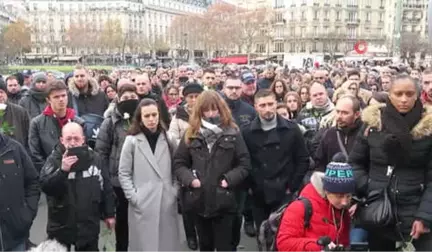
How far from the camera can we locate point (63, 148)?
4180 mm

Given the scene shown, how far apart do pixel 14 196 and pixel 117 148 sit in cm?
142

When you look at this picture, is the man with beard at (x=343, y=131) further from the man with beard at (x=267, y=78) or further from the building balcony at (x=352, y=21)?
the building balcony at (x=352, y=21)

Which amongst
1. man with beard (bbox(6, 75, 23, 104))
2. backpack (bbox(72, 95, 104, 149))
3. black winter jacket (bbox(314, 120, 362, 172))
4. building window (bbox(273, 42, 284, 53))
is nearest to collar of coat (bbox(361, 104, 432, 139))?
black winter jacket (bbox(314, 120, 362, 172))

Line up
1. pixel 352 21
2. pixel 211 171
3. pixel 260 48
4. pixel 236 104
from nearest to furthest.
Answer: pixel 211 171, pixel 236 104, pixel 352 21, pixel 260 48

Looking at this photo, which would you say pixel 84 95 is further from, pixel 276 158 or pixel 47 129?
pixel 276 158

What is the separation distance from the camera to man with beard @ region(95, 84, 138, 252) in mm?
5105

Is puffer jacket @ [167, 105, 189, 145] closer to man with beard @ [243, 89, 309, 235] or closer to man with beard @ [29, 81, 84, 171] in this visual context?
man with beard @ [243, 89, 309, 235]

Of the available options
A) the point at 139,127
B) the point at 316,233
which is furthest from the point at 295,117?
the point at 316,233

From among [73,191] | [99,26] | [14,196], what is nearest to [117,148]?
[73,191]

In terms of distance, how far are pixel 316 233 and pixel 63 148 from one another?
2279 mm

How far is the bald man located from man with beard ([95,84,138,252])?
2.64ft

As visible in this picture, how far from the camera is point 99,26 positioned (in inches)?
4274

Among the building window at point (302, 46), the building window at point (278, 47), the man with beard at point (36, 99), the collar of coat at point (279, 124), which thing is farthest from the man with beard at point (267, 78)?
the building window at point (278, 47)

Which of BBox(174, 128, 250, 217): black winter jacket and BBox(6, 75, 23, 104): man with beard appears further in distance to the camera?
BBox(6, 75, 23, 104): man with beard
